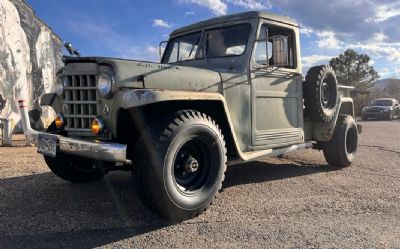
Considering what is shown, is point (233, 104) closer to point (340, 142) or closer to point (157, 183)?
point (157, 183)

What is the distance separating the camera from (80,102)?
4293mm

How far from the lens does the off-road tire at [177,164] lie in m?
3.74

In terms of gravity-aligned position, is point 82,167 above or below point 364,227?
above

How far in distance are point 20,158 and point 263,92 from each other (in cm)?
499

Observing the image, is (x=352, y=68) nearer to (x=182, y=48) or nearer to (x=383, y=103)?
(x=383, y=103)

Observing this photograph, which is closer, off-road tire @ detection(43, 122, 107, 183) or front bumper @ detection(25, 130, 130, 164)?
front bumper @ detection(25, 130, 130, 164)

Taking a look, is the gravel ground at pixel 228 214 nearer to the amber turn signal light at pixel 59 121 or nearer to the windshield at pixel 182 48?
the amber turn signal light at pixel 59 121

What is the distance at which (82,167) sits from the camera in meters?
5.38

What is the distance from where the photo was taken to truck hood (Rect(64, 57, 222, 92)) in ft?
12.8

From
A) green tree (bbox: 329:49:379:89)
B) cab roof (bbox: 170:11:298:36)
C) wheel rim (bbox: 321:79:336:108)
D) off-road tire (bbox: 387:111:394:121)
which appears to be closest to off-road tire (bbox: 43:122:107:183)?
cab roof (bbox: 170:11:298:36)

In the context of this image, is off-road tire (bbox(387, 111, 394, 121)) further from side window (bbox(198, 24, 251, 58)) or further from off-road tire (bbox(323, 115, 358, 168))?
side window (bbox(198, 24, 251, 58))

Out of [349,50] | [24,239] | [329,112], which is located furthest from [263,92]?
[349,50]

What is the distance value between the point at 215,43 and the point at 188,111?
69.8 inches

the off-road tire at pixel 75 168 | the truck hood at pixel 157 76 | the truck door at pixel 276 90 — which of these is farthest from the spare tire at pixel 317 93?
the off-road tire at pixel 75 168
